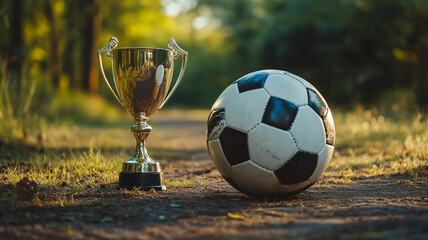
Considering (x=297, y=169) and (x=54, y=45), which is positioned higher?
(x=54, y=45)

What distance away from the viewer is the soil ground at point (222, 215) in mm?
3010

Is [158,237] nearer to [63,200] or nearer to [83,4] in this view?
[63,200]

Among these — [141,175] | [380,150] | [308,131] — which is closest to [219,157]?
[308,131]

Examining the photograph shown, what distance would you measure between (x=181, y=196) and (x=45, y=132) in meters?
5.69

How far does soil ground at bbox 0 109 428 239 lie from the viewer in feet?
9.87

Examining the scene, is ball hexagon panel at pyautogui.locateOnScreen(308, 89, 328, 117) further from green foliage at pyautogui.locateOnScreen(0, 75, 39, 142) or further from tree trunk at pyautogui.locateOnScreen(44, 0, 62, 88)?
tree trunk at pyautogui.locateOnScreen(44, 0, 62, 88)

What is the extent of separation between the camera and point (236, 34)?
30.6 m

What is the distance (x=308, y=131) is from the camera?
3.97 m

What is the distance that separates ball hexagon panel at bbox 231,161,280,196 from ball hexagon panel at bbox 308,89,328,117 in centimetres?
65

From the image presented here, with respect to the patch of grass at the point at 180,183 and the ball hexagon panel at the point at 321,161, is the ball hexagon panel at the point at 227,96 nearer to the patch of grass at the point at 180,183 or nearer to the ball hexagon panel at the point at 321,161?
the ball hexagon panel at the point at 321,161

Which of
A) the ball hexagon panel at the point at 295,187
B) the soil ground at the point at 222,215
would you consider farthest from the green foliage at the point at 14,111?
the ball hexagon panel at the point at 295,187

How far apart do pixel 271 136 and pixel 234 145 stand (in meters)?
0.31

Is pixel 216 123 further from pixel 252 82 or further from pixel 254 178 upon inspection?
pixel 254 178

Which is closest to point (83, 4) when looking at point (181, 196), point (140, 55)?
point (140, 55)
